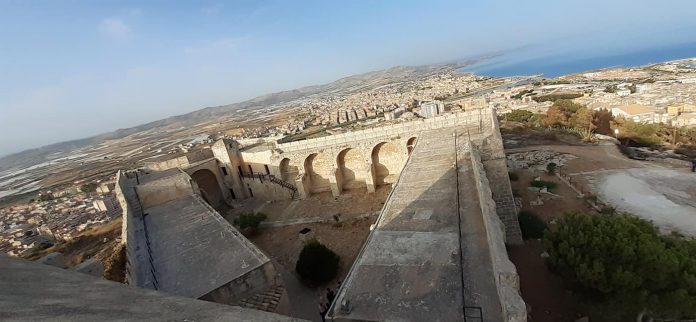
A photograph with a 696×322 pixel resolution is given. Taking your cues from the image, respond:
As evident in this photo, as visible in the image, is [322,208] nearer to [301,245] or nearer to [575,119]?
[301,245]

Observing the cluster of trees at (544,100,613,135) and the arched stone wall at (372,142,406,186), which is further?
the cluster of trees at (544,100,613,135)

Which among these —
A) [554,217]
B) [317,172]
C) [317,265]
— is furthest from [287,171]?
[554,217]

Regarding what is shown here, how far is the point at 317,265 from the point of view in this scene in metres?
11.2

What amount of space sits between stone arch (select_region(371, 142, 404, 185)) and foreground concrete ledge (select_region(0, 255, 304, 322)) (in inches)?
657

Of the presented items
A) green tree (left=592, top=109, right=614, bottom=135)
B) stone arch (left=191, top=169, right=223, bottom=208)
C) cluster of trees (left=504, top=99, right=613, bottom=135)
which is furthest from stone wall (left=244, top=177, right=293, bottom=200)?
green tree (left=592, top=109, right=614, bottom=135)

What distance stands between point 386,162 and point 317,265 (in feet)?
31.2

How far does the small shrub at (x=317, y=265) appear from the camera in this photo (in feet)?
36.7

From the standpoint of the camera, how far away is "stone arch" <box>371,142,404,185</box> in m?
19.1

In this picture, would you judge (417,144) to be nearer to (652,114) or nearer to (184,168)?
(184,168)

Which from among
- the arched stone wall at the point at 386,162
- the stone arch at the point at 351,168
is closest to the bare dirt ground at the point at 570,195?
the arched stone wall at the point at 386,162

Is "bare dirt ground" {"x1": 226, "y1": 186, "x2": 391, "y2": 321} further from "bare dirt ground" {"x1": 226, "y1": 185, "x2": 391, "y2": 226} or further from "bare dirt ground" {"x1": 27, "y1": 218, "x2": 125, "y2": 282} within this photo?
"bare dirt ground" {"x1": 27, "y1": 218, "x2": 125, "y2": 282}

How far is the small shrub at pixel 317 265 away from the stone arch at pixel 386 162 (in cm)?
810

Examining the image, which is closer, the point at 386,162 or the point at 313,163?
the point at 386,162

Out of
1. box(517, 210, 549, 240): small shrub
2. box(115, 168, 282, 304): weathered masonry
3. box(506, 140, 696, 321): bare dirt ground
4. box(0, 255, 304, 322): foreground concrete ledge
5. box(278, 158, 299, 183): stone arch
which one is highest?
box(0, 255, 304, 322): foreground concrete ledge
